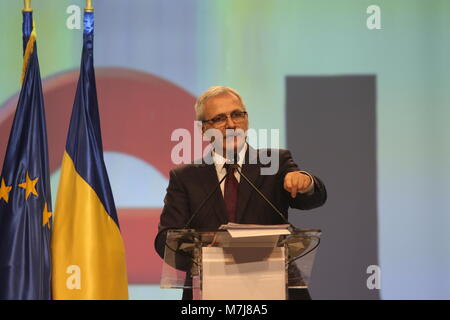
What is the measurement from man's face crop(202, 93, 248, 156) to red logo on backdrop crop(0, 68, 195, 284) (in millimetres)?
1050

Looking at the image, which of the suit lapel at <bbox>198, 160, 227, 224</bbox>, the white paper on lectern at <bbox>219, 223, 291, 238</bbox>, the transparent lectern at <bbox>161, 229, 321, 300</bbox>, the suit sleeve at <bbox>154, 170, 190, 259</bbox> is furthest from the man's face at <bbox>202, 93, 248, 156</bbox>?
the white paper on lectern at <bbox>219, 223, 291, 238</bbox>

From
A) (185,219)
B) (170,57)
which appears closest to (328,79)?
(170,57)

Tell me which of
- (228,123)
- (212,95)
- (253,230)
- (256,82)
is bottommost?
(253,230)

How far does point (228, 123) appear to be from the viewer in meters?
2.91

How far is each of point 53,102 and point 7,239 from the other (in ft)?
4.33

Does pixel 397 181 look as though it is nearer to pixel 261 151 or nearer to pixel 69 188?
pixel 261 151

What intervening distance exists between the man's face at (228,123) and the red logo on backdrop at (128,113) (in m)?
1.05

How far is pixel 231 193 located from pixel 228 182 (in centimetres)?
6

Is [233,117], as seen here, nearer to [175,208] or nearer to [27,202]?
[175,208]

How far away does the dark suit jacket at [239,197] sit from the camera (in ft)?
9.07

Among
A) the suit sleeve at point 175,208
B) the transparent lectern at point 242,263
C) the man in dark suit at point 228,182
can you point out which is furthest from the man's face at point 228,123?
the transparent lectern at point 242,263

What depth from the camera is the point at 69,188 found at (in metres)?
3.16

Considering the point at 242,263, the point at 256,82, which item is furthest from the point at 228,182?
the point at 256,82

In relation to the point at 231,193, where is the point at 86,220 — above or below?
below
